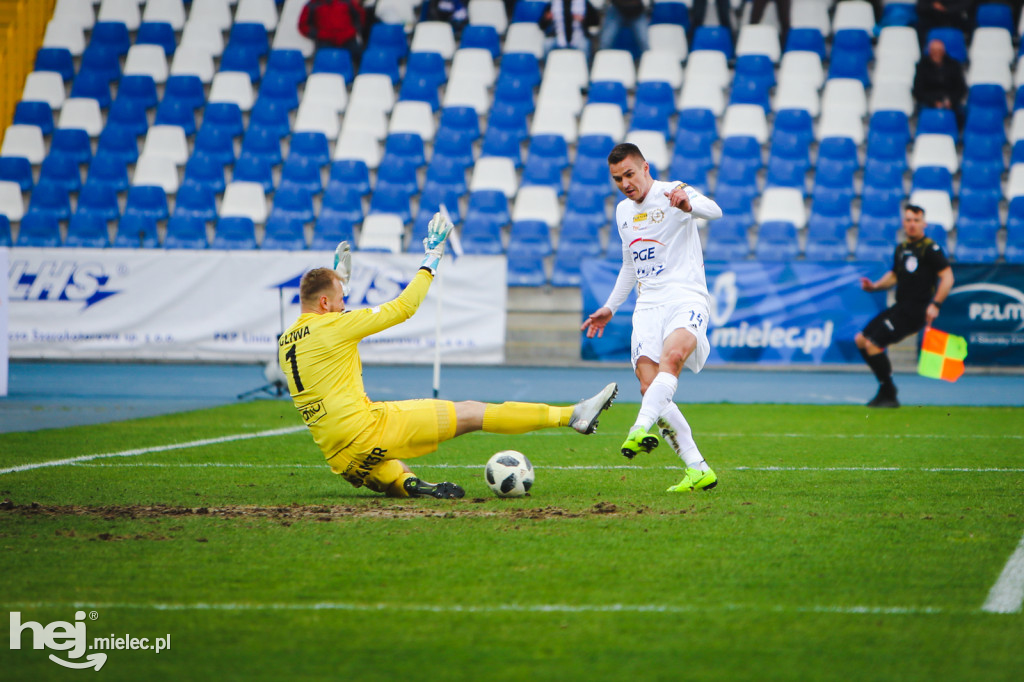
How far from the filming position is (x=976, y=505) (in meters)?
5.41

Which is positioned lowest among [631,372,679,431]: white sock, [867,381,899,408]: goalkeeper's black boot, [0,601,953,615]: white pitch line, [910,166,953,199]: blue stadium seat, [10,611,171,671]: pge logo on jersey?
[10,611,171,671]: pge logo on jersey

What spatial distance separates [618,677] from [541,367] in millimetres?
13824

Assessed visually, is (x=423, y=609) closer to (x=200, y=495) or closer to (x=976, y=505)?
(x=200, y=495)

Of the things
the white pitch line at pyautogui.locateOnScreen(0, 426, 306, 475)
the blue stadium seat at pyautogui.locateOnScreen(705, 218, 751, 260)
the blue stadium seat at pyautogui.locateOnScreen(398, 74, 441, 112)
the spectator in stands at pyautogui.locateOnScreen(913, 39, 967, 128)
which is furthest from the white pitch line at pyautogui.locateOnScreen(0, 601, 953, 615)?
the blue stadium seat at pyautogui.locateOnScreen(398, 74, 441, 112)

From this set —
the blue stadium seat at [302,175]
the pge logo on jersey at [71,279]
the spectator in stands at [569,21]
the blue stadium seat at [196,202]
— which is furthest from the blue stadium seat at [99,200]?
the spectator in stands at [569,21]

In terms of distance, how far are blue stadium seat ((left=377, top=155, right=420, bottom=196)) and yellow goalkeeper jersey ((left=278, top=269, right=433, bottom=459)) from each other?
13008 millimetres

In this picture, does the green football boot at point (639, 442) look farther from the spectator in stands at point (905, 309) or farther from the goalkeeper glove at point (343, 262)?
the spectator in stands at point (905, 309)

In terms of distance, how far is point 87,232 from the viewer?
17969 millimetres

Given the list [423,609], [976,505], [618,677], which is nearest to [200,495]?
[423,609]

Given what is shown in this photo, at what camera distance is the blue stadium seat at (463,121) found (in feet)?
62.6

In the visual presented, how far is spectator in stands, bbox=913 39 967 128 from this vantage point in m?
17.8

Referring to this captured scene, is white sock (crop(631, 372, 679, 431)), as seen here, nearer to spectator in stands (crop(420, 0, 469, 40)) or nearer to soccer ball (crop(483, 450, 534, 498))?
soccer ball (crop(483, 450, 534, 498))

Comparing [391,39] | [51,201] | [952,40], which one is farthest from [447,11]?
[952,40]

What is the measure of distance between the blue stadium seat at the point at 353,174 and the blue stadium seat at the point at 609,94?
4.42 meters
